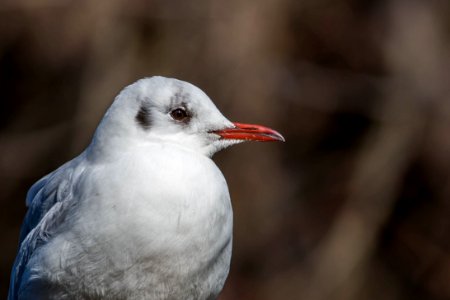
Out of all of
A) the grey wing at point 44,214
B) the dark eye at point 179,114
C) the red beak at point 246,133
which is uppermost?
the dark eye at point 179,114

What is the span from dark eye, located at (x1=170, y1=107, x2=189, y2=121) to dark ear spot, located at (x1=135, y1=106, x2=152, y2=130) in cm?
8

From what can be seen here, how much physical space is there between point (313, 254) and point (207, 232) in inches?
171

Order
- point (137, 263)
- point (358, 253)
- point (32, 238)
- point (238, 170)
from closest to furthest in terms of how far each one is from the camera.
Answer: point (137, 263) → point (32, 238) → point (238, 170) → point (358, 253)

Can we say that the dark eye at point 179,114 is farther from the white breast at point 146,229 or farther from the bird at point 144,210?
the white breast at point 146,229

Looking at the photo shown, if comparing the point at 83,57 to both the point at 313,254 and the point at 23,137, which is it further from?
the point at 313,254

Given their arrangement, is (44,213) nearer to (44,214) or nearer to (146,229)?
(44,214)

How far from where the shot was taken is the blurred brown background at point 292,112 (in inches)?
284

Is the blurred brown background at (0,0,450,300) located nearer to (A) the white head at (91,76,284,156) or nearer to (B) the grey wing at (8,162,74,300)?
(B) the grey wing at (8,162,74,300)

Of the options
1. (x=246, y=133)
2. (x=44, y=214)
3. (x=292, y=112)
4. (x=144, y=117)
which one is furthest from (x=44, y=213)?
(x=292, y=112)

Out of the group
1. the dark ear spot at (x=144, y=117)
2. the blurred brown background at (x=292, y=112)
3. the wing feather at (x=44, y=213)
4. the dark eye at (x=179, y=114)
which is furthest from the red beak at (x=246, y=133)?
the blurred brown background at (x=292, y=112)

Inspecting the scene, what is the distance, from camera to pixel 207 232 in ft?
11.4

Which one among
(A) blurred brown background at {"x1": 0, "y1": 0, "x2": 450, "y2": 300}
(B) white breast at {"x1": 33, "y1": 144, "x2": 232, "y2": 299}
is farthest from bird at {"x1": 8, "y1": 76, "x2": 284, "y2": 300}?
(A) blurred brown background at {"x1": 0, "y1": 0, "x2": 450, "y2": 300}

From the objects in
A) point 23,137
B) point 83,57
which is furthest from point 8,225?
point 83,57

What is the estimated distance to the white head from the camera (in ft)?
11.7
